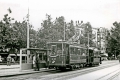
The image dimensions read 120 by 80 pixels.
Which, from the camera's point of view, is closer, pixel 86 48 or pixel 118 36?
pixel 86 48

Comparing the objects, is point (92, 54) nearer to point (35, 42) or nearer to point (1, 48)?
point (1, 48)

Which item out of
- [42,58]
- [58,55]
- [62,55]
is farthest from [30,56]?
[62,55]

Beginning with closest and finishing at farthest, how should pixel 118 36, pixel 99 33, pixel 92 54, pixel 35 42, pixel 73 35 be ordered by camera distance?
pixel 92 54 < pixel 35 42 < pixel 73 35 < pixel 118 36 < pixel 99 33

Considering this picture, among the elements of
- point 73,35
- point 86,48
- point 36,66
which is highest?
point 73,35

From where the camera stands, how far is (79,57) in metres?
28.4

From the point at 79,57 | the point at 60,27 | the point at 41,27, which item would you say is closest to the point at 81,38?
the point at 60,27

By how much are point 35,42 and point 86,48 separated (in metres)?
26.0

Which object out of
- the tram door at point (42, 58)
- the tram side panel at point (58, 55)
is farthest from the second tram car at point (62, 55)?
the tram door at point (42, 58)

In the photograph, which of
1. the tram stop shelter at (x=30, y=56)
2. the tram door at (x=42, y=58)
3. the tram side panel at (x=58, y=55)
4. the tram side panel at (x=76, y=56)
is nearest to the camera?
the tram side panel at (x=58, y=55)

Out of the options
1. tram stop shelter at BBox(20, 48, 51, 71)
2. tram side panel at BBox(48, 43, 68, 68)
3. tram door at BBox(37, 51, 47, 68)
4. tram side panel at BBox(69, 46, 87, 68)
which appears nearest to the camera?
tram side panel at BBox(48, 43, 68, 68)

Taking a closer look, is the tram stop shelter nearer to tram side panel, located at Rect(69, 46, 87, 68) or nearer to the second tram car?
the second tram car

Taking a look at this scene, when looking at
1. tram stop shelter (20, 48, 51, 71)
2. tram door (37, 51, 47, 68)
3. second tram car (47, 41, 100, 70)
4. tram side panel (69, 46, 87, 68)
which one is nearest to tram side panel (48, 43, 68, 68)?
second tram car (47, 41, 100, 70)

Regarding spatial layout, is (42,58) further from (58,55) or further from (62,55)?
(62,55)

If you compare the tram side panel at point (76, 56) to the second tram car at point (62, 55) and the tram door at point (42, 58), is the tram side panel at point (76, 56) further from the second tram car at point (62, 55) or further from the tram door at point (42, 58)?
the tram door at point (42, 58)
